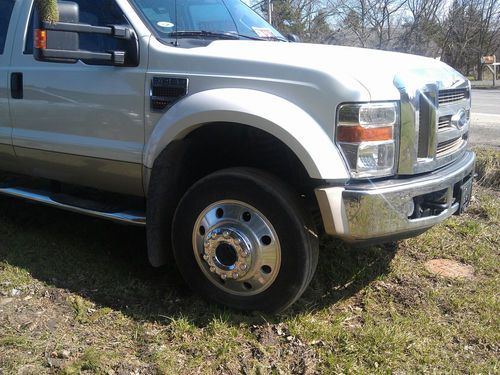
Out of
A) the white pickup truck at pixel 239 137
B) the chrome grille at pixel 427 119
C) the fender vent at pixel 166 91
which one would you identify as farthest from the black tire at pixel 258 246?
the chrome grille at pixel 427 119

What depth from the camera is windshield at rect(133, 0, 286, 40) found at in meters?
3.55

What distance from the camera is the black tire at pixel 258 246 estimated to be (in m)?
2.91

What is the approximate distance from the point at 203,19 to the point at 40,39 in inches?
48.5

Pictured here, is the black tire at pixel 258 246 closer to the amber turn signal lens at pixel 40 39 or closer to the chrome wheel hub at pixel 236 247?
the chrome wheel hub at pixel 236 247

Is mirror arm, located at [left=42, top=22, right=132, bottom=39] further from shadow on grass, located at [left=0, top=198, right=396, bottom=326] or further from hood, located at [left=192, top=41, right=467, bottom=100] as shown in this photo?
shadow on grass, located at [left=0, top=198, right=396, bottom=326]

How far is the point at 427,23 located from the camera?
3228 centimetres

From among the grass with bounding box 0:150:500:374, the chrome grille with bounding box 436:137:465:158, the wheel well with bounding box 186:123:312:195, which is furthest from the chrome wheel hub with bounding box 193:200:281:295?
the chrome grille with bounding box 436:137:465:158

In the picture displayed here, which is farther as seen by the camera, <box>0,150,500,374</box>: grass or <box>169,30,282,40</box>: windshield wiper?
<box>169,30,282,40</box>: windshield wiper

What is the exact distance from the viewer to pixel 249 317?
3133 millimetres

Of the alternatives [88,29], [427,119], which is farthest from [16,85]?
[427,119]

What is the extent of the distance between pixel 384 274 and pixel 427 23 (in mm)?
31967

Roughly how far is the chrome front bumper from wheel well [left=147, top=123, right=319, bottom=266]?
1.15ft

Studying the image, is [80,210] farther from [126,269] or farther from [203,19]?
[203,19]

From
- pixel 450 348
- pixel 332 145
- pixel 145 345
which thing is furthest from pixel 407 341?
pixel 145 345
